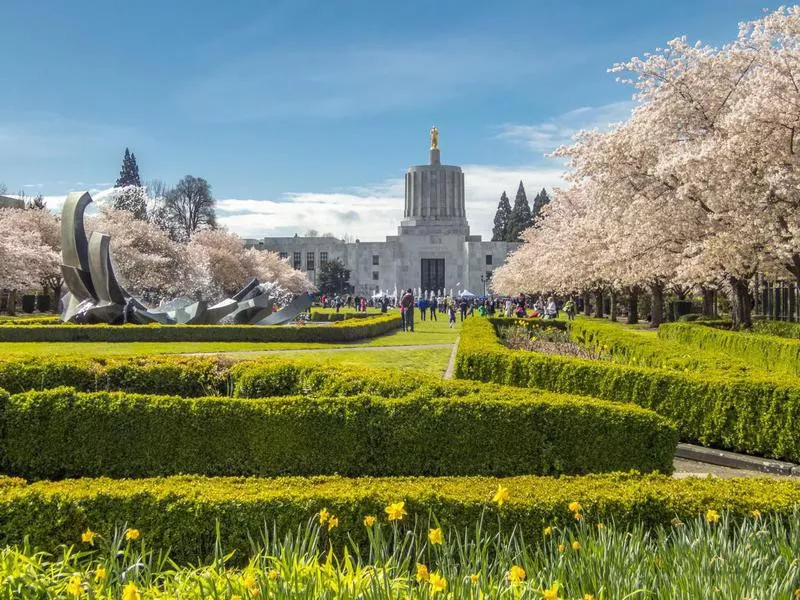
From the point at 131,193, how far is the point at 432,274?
49.8 meters

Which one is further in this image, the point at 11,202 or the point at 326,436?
the point at 11,202

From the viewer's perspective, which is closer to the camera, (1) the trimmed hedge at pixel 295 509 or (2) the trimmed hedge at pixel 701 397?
(1) the trimmed hedge at pixel 295 509

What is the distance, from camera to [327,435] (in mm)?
6762

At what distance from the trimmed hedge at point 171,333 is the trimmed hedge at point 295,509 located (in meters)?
19.3

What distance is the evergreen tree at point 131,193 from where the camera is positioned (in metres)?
58.0

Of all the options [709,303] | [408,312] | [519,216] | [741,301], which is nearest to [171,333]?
[408,312]

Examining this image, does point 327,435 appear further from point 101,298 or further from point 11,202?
point 11,202

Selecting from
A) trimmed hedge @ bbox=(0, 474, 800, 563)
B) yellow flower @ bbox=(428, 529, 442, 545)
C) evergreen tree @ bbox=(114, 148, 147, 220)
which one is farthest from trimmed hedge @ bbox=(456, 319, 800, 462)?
evergreen tree @ bbox=(114, 148, 147, 220)

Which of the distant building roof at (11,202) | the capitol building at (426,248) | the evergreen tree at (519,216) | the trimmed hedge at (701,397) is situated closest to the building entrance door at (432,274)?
the capitol building at (426,248)

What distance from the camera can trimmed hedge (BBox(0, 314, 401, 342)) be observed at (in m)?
23.5

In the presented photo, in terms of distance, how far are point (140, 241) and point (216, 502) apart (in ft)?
156

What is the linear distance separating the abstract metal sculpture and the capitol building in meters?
74.0

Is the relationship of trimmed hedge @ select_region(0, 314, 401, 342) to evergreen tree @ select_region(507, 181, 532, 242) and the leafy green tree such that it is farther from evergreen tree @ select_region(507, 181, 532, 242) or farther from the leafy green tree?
evergreen tree @ select_region(507, 181, 532, 242)

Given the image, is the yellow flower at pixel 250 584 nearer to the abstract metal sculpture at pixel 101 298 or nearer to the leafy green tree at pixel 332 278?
the abstract metal sculpture at pixel 101 298
